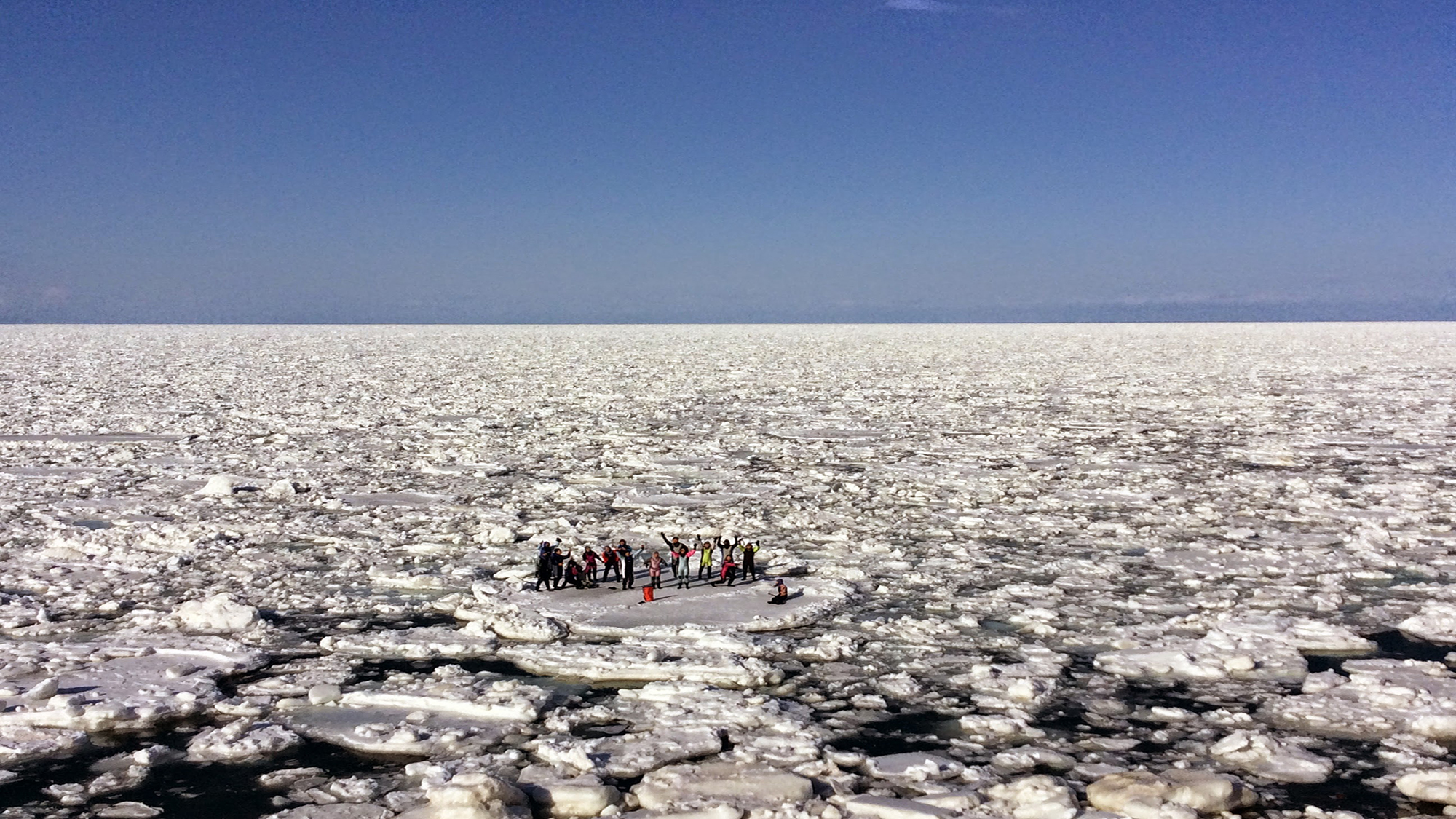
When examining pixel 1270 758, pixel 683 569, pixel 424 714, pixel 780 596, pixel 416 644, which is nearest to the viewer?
pixel 1270 758

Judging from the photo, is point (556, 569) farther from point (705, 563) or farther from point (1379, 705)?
point (1379, 705)

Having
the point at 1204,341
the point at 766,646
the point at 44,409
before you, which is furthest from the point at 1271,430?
the point at 1204,341

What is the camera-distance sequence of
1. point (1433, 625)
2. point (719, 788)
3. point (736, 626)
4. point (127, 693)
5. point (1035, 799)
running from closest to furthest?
point (1035, 799)
point (719, 788)
point (127, 693)
point (1433, 625)
point (736, 626)

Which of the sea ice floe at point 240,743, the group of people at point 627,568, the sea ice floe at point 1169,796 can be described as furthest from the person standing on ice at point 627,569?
the sea ice floe at point 1169,796

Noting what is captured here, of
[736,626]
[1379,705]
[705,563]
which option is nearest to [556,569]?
[705,563]

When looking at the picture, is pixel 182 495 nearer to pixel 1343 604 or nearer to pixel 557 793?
pixel 557 793

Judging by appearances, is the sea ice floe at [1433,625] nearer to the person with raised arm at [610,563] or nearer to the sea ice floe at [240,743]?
the person with raised arm at [610,563]
